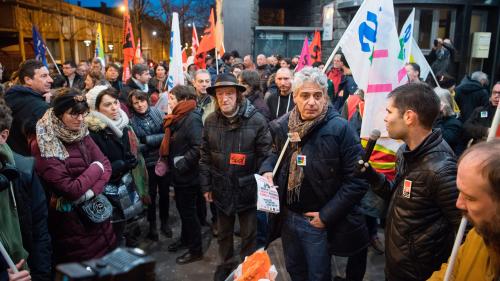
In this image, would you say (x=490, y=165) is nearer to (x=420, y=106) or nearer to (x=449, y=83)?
(x=420, y=106)

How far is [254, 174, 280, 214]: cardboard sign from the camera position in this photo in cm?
309

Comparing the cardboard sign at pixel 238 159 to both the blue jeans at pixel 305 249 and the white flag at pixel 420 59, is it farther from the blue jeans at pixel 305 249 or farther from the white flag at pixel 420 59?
the white flag at pixel 420 59

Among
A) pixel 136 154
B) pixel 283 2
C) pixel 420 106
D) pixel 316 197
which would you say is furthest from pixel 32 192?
pixel 283 2

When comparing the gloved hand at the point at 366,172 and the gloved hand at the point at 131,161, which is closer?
the gloved hand at the point at 366,172

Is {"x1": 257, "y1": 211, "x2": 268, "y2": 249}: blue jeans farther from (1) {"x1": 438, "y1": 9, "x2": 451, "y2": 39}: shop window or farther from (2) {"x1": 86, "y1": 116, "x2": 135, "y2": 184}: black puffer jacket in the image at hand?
(1) {"x1": 438, "y1": 9, "x2": 451, "y2": 39}: shop window

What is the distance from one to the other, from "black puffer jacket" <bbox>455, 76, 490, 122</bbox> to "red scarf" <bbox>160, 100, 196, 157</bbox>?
193 inches

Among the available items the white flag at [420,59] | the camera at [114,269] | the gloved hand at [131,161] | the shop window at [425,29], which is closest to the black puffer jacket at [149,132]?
the gloved hand at [131,161]

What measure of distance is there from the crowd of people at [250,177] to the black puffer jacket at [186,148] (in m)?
0.01

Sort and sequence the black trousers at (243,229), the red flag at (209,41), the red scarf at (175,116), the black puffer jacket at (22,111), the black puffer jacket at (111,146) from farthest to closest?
the red flag at (209,41)
the red scarf at (175,116)
the black puffer jacket at (22,111)
the black trousers at (243,229)
the black puffer jacket at (111,146)

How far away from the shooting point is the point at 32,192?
8.34 ft

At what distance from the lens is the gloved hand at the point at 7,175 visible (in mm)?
2196

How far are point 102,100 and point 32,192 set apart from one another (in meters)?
1.72

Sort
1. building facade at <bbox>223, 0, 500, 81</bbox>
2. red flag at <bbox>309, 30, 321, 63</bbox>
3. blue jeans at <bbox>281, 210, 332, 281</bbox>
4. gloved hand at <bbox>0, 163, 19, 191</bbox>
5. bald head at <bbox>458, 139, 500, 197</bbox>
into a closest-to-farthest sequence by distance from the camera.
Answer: bald head at <bbox>458, 139, 500, 197</bbox> → gloved hand at <bbox>0, 163, 19, 191</bbox> → blue jeans at <bbox>281, 210, 332, 281</bbox> → red flag at <bbox>309, 30, 321, 63</bbox> → building facade at <bbox>223, 0, 500, 81</bbox>

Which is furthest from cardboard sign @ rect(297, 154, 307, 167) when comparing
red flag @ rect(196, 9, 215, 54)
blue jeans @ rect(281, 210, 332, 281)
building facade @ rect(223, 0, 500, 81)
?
building facade @ rect(223, 0, 500, 81)
